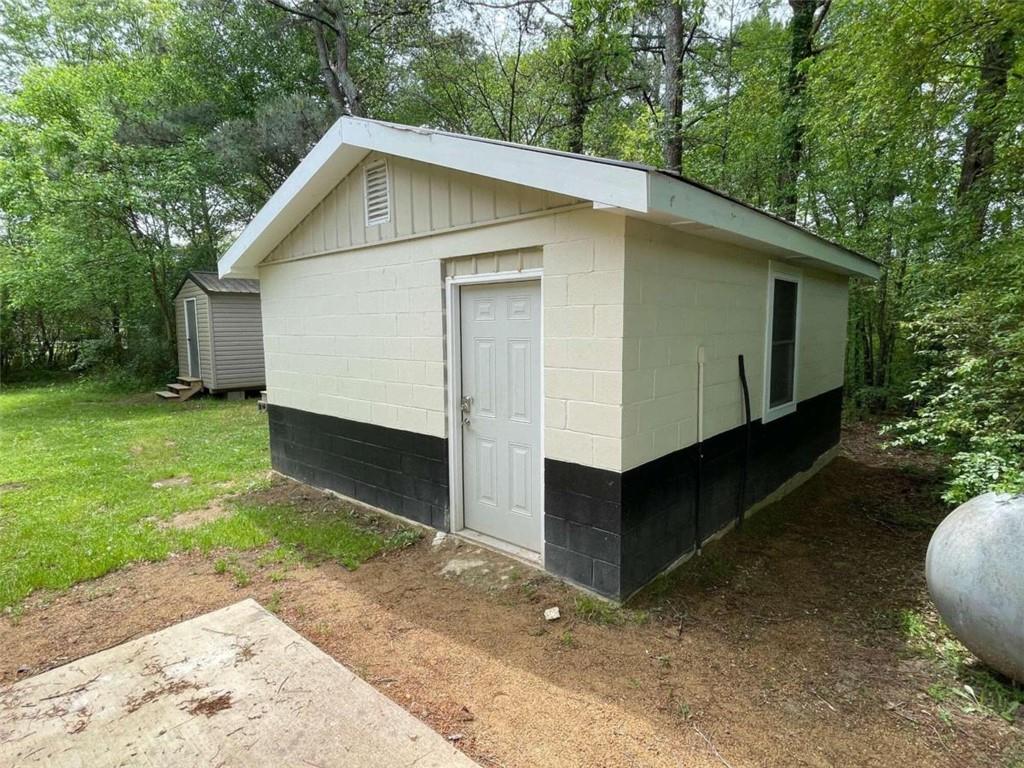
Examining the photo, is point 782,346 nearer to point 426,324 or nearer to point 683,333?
point 683,333

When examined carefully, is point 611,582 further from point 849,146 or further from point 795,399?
point 849,146

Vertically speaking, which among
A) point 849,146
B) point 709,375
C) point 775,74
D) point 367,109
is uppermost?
point 367,109

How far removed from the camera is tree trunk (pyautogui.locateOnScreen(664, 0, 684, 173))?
381 inches

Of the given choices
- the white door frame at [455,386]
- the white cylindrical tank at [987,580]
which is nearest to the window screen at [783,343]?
the white cylindrical tank at [987,580]

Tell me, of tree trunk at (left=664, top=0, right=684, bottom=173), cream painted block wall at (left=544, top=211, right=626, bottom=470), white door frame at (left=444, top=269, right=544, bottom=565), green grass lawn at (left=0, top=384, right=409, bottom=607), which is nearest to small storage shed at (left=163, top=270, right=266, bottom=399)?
green grass lawn at (left=0, top=384, right=409, bottom=607)

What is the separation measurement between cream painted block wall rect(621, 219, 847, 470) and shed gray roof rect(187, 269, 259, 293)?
11237mm

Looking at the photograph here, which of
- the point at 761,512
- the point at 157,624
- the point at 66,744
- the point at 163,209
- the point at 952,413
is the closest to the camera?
the point at 66,744

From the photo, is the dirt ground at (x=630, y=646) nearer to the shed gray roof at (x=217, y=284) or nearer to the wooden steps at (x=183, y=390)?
the shed gray roof at (x=217, y=284)

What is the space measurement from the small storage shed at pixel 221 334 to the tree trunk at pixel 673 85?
9.71 metres

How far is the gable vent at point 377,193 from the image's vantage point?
4.39 meters

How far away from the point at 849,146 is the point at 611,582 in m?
8.67

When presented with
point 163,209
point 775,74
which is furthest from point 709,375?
point 163,209

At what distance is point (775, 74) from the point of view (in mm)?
10391

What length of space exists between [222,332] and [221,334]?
2.0 inches
